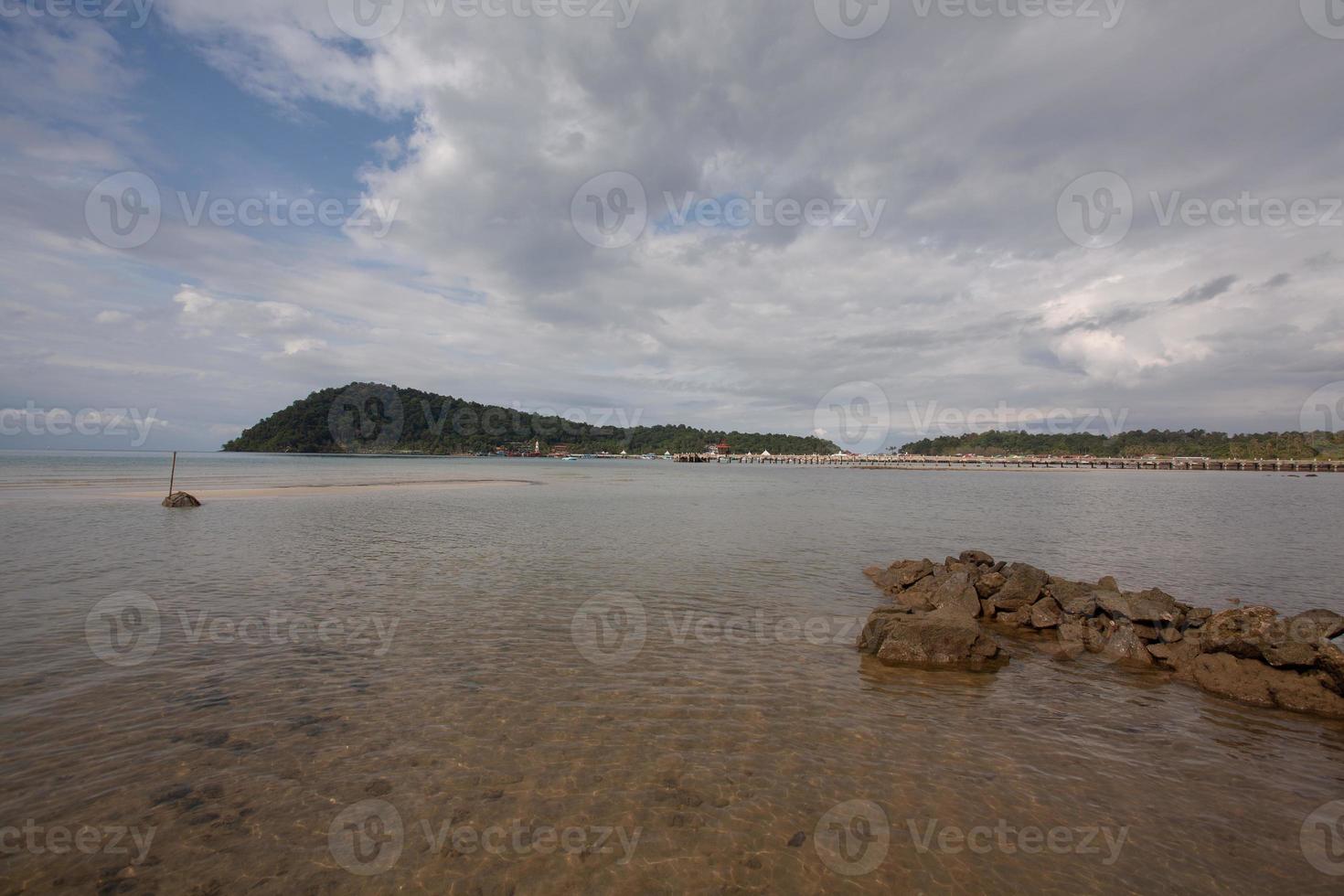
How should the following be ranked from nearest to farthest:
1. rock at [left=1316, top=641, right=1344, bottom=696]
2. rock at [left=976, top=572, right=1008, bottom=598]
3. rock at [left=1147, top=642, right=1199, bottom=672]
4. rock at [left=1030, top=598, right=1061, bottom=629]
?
rock at [left=1316, top=641, right=1344, bottom=696] < rock at [left=1147, top=642, right=1199, bottom=672] < rock at [left=1030, top=598, right=1061, bottom=629] < rock at [left=976, top=572, right=1008, bottom=598]

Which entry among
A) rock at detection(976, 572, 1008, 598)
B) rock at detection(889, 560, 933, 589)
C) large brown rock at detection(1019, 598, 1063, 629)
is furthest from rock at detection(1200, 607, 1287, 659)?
rock at detection(889, 560, 933, 589)

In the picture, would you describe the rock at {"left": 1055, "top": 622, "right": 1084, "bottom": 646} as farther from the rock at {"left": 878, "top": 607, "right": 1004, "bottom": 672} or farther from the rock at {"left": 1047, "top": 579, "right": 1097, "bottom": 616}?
the rock at {"left": 878, "top": 607, "right": 1004, "bottom": 672}

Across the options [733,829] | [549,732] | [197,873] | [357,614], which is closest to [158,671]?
[357,614]

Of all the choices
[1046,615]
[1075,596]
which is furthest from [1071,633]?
[1075,596]

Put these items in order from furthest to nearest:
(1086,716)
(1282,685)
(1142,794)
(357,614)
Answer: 1. (357,614)
2. (1282,685)
3. (1086,716)
4. (1142,794)

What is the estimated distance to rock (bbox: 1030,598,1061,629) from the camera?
16094 millimetres

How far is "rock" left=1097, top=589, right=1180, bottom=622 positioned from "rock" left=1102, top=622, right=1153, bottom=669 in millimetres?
377

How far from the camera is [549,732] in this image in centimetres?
905

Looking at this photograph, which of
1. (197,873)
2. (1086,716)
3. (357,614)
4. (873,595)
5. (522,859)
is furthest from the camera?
(873,595)

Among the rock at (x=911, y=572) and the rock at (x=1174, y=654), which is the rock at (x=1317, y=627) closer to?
the rock at (x=1174, y=654)

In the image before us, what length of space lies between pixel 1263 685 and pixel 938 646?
6.00 m

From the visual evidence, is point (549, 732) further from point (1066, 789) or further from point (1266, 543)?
point (1266, 543)

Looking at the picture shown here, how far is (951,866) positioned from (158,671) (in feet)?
45.3

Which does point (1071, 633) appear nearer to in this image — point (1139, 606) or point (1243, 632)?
point (1139, 606)
